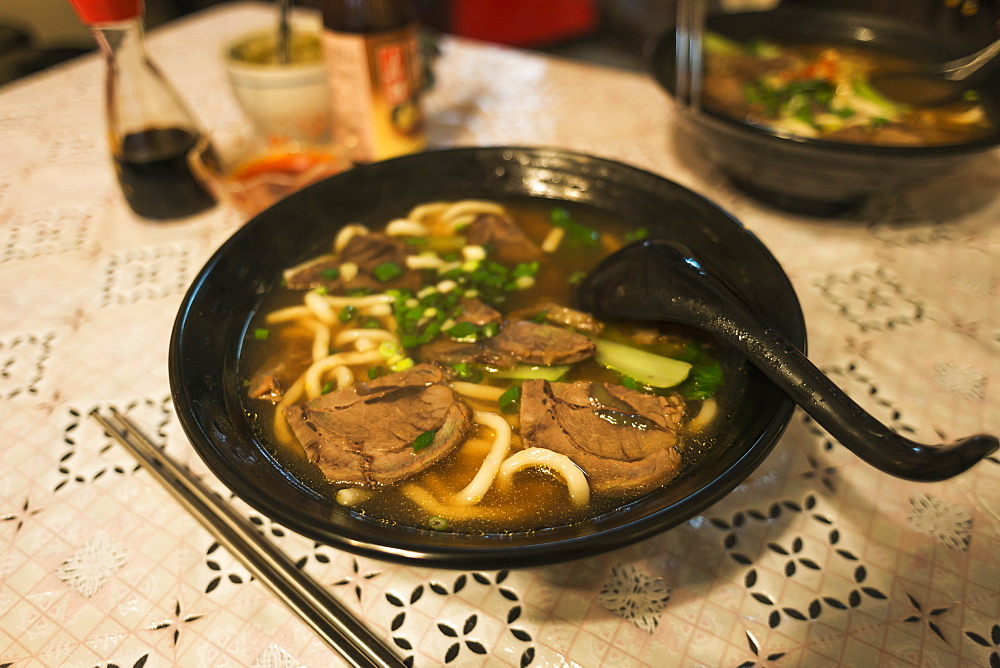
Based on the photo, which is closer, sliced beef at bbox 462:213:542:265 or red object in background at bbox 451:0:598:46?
sliced beef at bbox 462:213:542:265

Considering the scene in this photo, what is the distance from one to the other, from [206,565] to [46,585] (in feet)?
1.26

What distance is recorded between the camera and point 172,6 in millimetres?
5836

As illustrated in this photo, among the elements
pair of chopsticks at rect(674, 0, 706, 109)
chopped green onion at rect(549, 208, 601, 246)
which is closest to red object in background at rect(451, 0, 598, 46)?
pair of chopsticks at rect(674, 0, 706, 109)

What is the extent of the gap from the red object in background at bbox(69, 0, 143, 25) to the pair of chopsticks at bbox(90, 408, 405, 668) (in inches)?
56.5

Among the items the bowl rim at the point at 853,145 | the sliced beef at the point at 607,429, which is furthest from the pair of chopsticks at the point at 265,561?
the bowl rim at the point at 853,145

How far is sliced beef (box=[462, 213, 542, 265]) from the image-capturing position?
7.18 ft

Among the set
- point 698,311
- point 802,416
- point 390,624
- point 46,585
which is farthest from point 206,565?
point 802,416

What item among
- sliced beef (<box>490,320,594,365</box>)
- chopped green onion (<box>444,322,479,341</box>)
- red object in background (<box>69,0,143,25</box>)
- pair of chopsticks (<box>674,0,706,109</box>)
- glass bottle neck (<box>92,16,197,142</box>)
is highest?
red object in background (<box>69,0,143,25</box>)

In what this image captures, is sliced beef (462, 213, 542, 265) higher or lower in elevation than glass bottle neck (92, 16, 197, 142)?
lower

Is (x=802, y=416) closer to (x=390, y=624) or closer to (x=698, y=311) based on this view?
(x=698, y=311)

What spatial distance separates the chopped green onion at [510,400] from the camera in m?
1.68

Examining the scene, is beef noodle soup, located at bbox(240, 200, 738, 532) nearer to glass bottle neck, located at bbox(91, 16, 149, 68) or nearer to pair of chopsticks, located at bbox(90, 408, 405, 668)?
pair of chopsticks, located at bbox(90, 408, 405, 668)

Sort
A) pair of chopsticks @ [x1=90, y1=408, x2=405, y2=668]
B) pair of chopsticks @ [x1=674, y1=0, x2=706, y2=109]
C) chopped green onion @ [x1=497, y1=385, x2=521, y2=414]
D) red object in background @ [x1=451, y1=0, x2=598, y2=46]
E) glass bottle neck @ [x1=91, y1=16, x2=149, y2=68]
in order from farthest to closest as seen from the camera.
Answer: red object in background @ [x1=451, y1=0, x2=598, y2=46] < pair of chopsticks @ [x1=674, y1=0, x2=706, y2=109] < glass bottle neck @ [x1=91, y1=16, x2=149, y2=68] < chopped green onion @ [x1=497, y1=385, x2=521, y2=414] < pair of chopsticks @ [x1=90, y1=408, x2=405, y2=668]

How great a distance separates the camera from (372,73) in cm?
261
